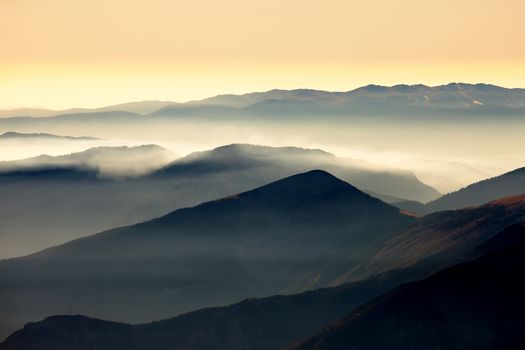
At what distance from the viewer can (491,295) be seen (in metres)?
186

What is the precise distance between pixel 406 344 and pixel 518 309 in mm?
18456

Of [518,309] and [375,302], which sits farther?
[375,302]

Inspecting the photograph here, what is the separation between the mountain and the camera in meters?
179

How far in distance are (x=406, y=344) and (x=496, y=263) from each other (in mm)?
25099

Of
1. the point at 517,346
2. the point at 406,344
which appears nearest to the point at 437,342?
the point at 406,344

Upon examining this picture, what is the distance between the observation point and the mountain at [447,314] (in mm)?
178750

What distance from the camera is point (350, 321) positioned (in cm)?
19288

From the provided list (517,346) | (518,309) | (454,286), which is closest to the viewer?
(517,346)

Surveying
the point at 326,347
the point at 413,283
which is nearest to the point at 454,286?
the point at 413,283

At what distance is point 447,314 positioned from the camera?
611 ft

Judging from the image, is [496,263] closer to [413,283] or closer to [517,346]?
[413,283]

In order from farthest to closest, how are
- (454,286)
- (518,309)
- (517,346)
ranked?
1. (454,286)
2. (518,309)
3. (517,346)

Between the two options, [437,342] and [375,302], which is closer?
[437,342]

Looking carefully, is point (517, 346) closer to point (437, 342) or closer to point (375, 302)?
point (437, 342)
